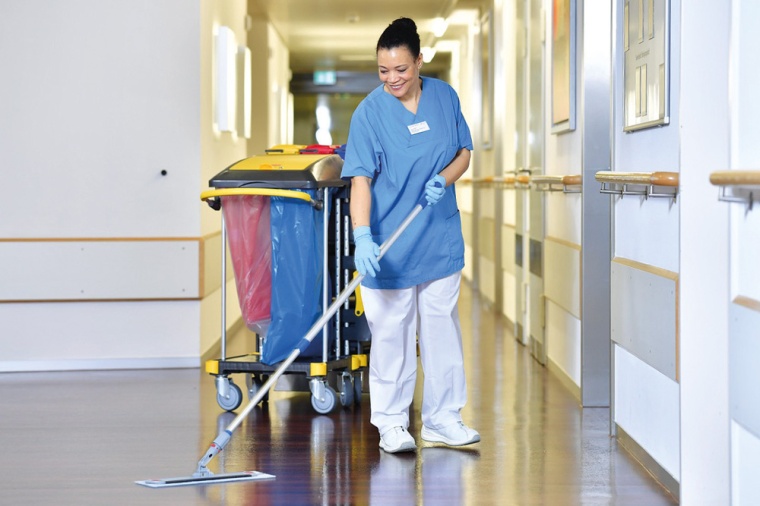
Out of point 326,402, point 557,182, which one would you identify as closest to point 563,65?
→ point 557,182

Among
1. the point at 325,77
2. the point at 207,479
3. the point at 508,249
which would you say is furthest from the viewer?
the point at 325,77

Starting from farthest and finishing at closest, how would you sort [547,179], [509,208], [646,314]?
1. [509,208]
2. [547,179]
3. [646,314]

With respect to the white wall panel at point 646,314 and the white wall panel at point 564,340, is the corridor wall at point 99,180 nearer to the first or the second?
the white wall panel at point 564,340

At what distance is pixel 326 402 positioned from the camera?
177 inches

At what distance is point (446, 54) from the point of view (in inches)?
611

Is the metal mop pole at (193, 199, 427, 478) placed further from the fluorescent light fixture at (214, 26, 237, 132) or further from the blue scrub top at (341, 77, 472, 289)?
the fluorescent light fixture at (214, 26, 237, 132)

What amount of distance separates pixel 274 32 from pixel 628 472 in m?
9.80

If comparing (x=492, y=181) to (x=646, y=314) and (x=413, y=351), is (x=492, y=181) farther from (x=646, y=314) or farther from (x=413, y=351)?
(x=646, y=314)

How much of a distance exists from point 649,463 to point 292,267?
1.70 m

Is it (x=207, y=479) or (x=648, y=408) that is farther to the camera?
(x=648, y=408)

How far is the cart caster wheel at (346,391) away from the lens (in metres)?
4.66

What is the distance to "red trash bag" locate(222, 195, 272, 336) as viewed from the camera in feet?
15.1

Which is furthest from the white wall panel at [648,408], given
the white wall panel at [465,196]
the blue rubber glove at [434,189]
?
the white wall panel at [465,196]

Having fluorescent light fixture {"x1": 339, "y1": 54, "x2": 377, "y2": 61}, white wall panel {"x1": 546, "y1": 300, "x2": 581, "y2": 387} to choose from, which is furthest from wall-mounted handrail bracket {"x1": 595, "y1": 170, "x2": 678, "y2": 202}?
fluorescent light fixture {"x1": 339, "y1": 54, "x2": 377, "y2": 61}
